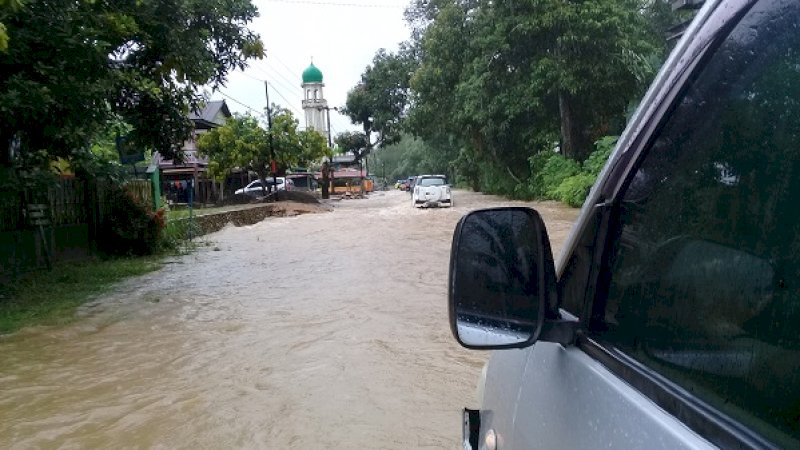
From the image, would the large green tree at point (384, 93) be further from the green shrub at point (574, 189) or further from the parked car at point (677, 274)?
the parked car at point (677, 274)

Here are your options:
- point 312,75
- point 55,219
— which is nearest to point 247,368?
point 55,219

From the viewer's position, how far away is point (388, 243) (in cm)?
1500

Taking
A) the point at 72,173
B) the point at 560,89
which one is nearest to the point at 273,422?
the point at 72,173

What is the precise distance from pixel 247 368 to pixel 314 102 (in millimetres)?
54666

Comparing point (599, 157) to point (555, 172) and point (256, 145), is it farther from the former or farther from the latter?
point (256, 145)

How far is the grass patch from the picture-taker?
7633 millimetres

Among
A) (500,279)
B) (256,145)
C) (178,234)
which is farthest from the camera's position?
(256,145)

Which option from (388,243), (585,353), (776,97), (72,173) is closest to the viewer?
(776,97)

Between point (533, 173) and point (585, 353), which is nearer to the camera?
point (585, 353)

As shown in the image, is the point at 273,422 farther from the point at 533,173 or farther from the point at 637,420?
the point at 533,173

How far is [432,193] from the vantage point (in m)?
27.6

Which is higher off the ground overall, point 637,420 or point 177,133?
point 177,133

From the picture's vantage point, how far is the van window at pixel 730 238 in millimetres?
926

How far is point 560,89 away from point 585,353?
22064mm
